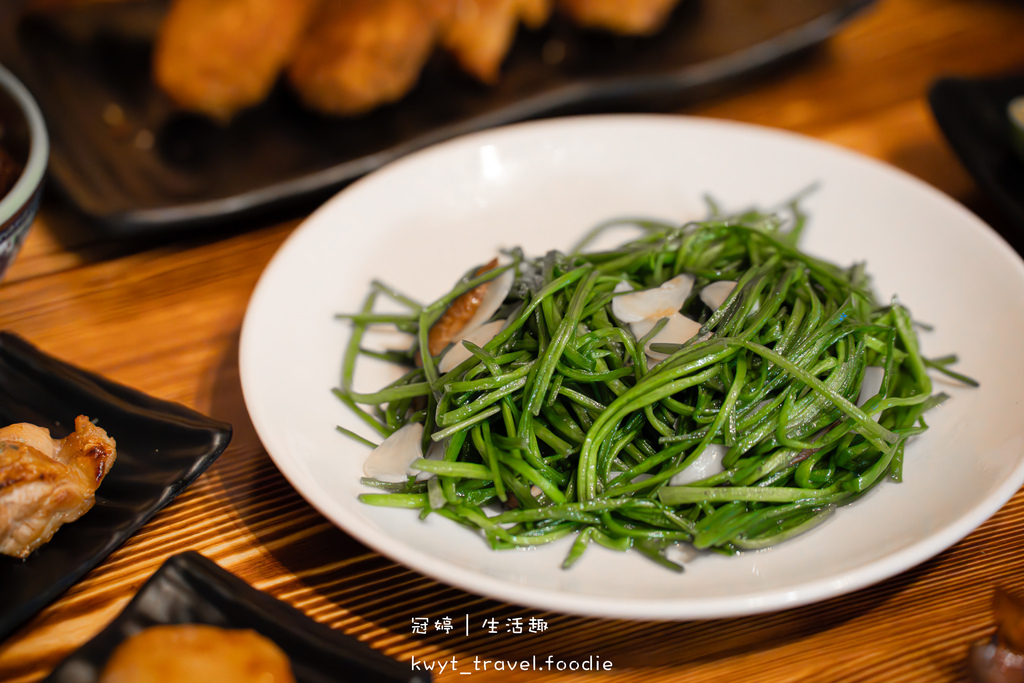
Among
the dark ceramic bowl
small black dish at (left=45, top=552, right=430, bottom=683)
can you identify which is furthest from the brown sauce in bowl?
small black dish at (left=45, top=552, right=430, bottom=683)

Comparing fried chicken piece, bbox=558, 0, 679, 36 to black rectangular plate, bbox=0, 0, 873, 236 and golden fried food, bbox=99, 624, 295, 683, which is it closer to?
black rectangular plate, bbox=0, 0, 873, 236

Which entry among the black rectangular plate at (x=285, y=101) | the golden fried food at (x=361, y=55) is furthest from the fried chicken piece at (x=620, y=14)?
the golden fried food at (x=361, y=55)

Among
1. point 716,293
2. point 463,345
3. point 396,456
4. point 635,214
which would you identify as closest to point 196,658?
point 396,456

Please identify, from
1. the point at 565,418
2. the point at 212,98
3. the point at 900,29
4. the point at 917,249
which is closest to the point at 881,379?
the point at 917,249

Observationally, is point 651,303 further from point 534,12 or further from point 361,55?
point 534,12

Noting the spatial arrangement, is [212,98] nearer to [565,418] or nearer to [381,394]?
[381,394]

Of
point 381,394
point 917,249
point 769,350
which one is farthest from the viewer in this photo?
point 917,249
